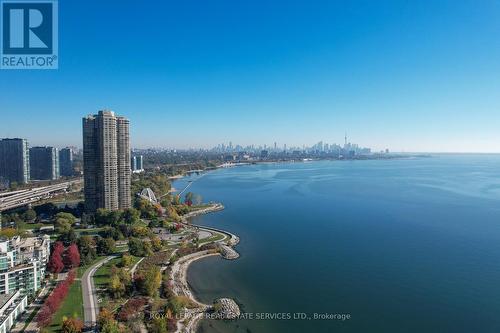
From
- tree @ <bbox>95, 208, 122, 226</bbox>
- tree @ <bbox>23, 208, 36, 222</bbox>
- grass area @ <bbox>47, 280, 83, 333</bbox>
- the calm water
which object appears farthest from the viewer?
tree @ <bbox>23, 208, 36, 222</bbox>

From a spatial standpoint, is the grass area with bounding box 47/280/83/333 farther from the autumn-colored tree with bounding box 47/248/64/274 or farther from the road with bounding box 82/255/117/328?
the autumn-colored tree with bounding box 47/248/64/274


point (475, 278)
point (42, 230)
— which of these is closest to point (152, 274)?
point (42, 230)

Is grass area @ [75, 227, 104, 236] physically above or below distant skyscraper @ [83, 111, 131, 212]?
below

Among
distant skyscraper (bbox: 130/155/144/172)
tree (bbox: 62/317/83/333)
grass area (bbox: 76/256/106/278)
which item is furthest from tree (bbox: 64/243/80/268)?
distant skyscraper (bbox: 130/155/144/172)

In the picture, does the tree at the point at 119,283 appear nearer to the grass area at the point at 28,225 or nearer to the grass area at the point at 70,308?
the grass area at the point at 70,308

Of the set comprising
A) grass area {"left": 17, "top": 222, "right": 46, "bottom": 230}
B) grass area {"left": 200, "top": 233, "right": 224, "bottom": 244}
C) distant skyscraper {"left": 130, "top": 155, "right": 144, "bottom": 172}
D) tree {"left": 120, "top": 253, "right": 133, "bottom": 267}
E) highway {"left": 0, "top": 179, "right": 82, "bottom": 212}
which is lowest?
grass area {"left": 200, "top": 233, "right": 224, "bottom": 244}

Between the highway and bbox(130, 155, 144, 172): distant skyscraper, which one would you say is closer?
the highway

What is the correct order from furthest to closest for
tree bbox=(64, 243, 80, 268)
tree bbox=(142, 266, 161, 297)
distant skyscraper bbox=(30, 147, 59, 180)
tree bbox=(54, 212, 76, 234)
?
1. distant skyscraper bbox=(30, 147, 59, 180)
2. tree bbox=(54, 212, 76, 234)
3. tree bbox=(64, 243, 80, 268)
4. tree bbox=(142, 266, 161, 297)
